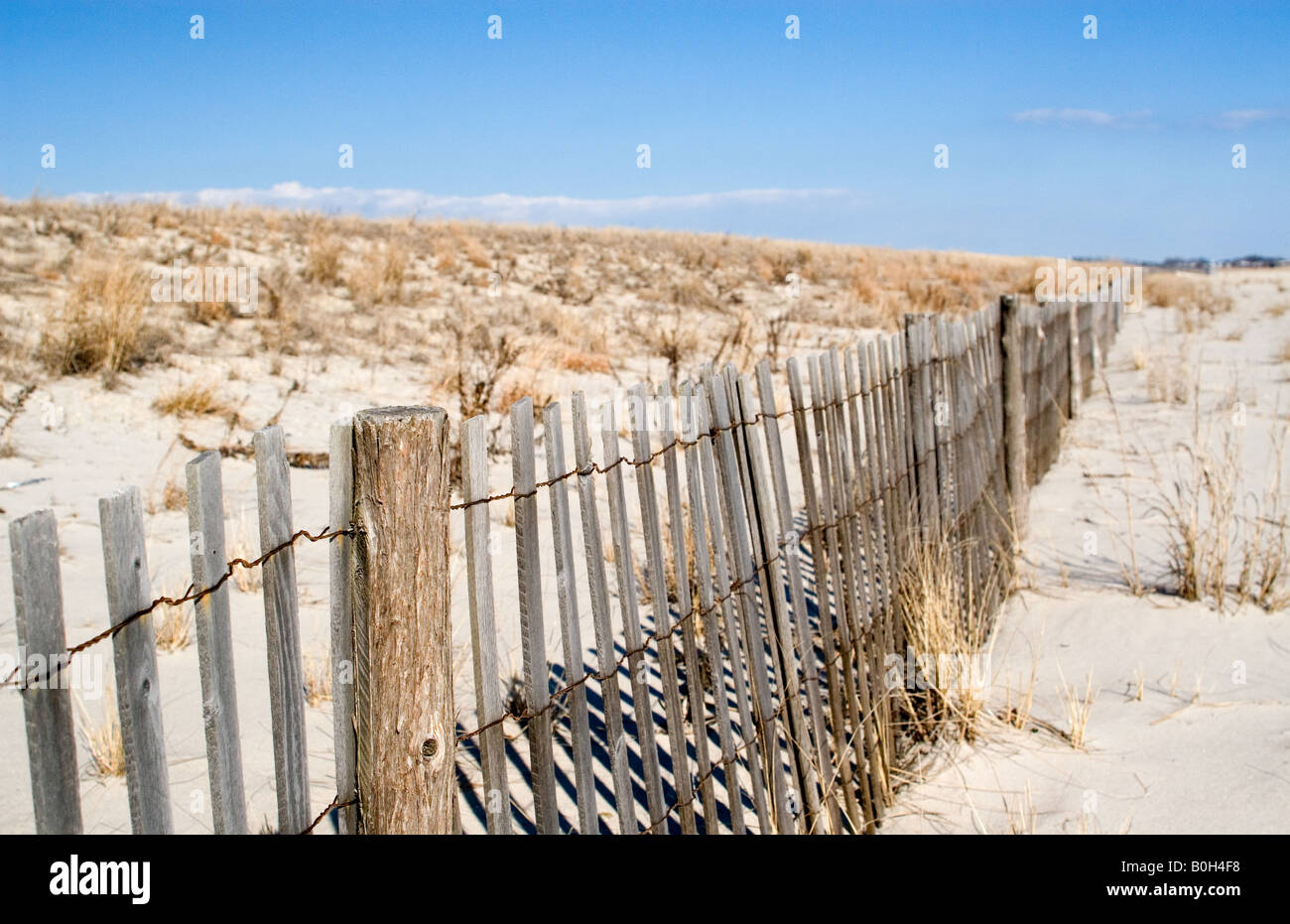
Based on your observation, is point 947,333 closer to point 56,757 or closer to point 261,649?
point 261,649

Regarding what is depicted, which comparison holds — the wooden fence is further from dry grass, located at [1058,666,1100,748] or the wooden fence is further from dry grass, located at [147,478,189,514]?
dry grass, located at [147,478,189,514]

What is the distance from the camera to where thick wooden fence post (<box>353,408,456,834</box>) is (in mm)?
1449

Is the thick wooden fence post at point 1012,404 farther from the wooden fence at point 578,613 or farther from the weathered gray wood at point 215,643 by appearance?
the weathered gray wood at point 215,643

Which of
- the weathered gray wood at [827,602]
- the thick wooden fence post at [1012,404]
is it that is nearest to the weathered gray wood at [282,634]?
the weathered gray wood at [827,602]

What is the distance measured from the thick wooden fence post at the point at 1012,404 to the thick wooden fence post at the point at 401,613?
439 centimetres

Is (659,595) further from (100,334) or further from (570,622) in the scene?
(100,334)

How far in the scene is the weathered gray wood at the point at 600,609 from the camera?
191 cm

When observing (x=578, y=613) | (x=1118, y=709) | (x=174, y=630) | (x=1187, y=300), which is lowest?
(x=1118, y=709)

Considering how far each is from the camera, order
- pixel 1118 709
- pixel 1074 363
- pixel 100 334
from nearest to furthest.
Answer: pixel 1118 709 → pixel 100 334 → pixel 1074 363

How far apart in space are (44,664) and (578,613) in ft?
4.85

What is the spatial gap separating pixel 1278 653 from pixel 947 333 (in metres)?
1.81

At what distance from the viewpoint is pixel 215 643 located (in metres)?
1.27

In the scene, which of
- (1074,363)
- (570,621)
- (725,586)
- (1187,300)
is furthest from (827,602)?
(1187,300)
